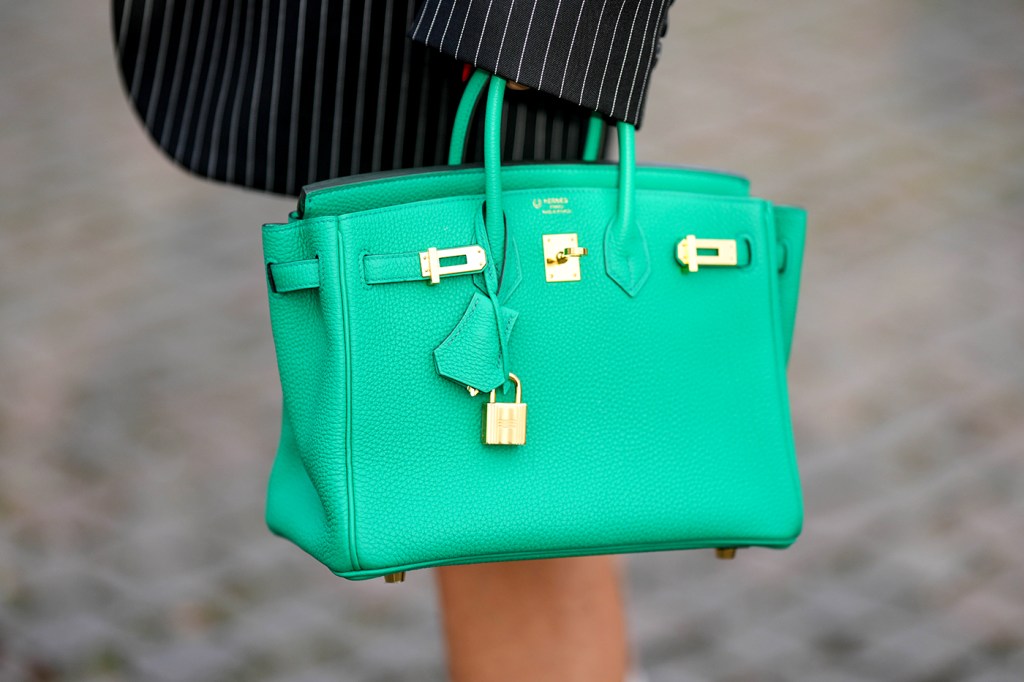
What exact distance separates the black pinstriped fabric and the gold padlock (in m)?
0.37

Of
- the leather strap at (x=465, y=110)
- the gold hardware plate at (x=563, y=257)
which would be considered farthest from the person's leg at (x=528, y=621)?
the leather strap at (x=465, y=110)

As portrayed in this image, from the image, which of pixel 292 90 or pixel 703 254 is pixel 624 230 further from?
pixel 292 90

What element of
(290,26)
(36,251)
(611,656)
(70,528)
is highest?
(290,26)

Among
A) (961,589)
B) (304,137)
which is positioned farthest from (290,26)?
(961,589)

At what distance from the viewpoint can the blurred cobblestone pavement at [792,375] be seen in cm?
214

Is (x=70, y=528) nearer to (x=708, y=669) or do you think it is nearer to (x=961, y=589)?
(x=708, y=669)

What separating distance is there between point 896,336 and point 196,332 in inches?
79.8

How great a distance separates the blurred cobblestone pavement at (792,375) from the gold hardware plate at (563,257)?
1.27m

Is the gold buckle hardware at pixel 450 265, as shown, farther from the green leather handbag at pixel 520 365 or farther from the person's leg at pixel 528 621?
the person's leg at pixel 528 621

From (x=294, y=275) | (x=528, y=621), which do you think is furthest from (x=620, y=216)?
(x=528, y=621)

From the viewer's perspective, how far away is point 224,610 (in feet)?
7.36

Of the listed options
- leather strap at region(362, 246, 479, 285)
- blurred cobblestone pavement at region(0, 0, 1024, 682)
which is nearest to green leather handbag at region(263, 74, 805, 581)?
leather strap at region(362, 246, 479, 285)

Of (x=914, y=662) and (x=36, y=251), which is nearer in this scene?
(x=914, y=662)

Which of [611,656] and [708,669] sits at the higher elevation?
[611,656]
